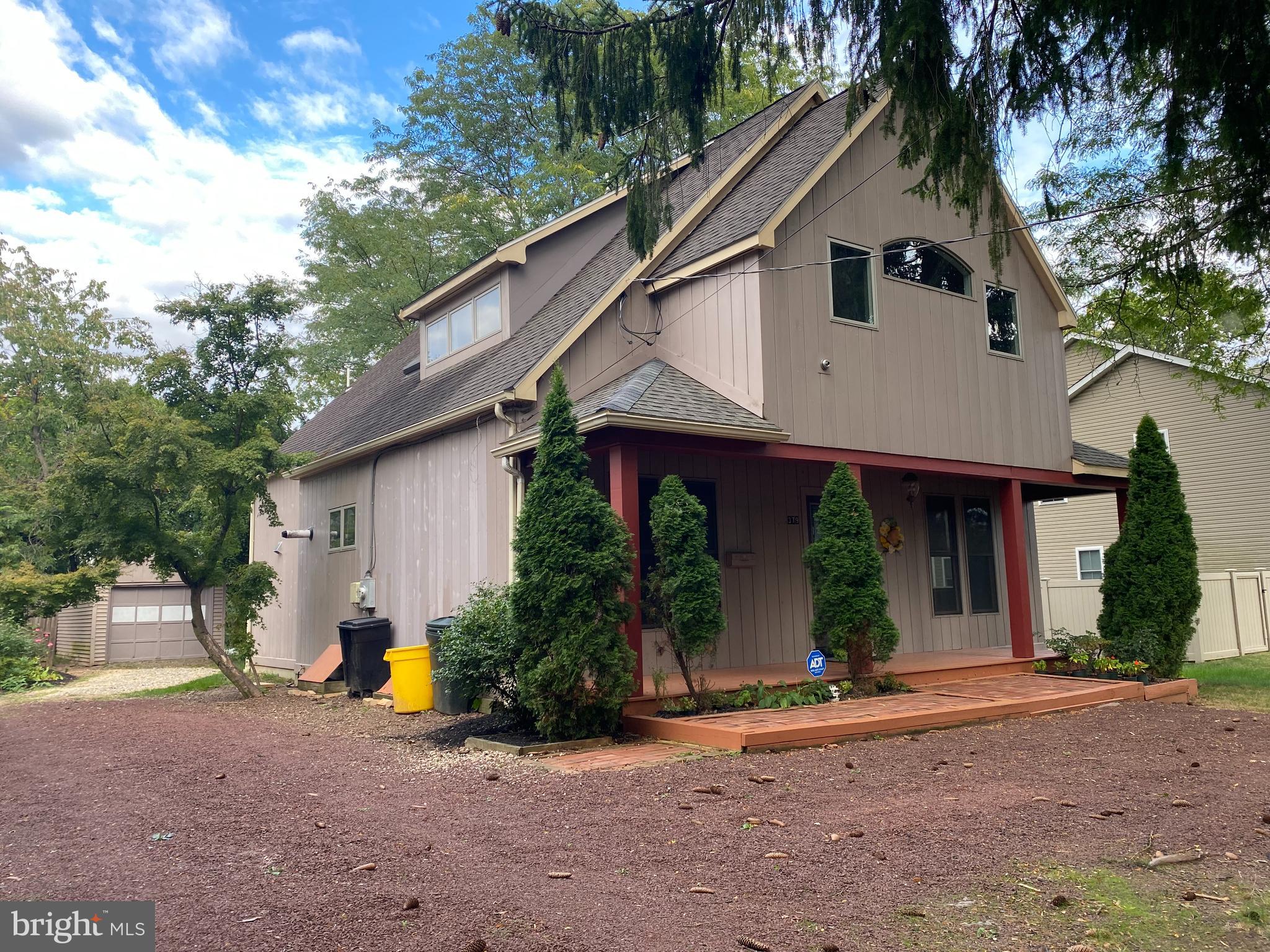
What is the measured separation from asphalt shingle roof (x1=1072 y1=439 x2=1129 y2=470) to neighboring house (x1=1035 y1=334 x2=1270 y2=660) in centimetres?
243

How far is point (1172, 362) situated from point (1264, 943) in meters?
19.4

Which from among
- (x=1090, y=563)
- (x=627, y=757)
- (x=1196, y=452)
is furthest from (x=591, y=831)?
(x=1090, y=563)

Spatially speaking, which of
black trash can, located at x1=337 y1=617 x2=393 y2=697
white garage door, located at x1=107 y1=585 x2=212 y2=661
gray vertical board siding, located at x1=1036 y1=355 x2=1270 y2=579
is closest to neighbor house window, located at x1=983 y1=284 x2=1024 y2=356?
gray vertical board siding, located at x1=1036 y1=355 x2=1270 y2=579

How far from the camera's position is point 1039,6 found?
545 centimetres

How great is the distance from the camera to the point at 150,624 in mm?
23000

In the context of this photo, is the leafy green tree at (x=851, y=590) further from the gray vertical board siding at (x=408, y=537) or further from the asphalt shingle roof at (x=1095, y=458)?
the asphalt shingle roof at (x=1095, y=458)

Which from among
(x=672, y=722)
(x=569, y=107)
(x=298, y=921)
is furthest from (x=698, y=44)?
(x=298, y=921)

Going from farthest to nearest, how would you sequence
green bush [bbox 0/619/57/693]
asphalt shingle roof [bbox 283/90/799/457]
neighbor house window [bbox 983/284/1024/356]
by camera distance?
green bush [bbox 0/619/57/693], neighbor house window [bbox 983/284/1024/356], asphalt shingle roof [bbox 283/90/799/457]

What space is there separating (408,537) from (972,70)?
29.7ft

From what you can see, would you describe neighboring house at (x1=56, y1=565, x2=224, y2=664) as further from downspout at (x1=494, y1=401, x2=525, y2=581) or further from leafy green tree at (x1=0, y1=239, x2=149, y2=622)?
downspout at (x1=494, y1=401, x2=525, y2=581)

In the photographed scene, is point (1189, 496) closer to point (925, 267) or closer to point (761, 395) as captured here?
point (925, 267)

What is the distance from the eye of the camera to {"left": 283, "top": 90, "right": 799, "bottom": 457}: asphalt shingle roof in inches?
440

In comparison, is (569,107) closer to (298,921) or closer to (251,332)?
(298,921)

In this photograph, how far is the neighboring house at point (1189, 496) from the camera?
16.9 meters
